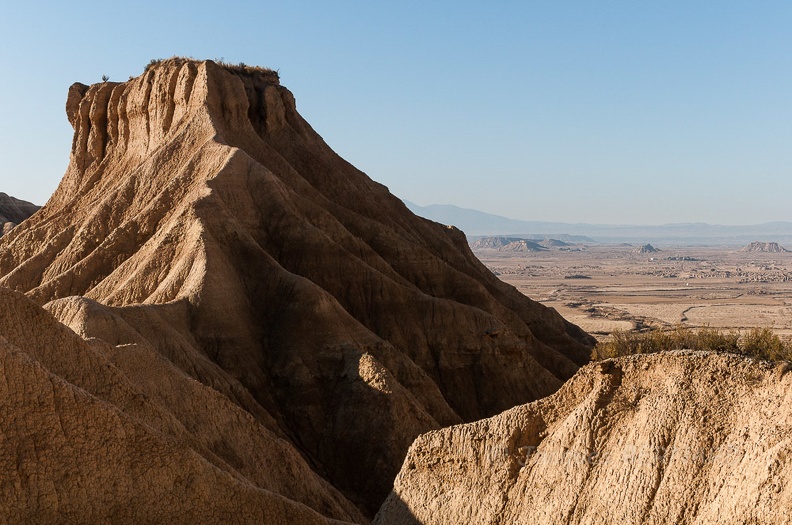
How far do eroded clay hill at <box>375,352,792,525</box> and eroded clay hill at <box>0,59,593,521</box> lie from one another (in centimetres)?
618

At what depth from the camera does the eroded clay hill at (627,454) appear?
1666 centimetres

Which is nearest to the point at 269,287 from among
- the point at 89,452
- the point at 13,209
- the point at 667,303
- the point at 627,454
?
the point at 89,452

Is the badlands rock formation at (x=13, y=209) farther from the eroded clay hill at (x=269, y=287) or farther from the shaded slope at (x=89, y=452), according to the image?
the shaded slope at (x=89, y=452)

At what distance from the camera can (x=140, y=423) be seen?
2064 centimetres

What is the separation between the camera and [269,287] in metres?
41.3

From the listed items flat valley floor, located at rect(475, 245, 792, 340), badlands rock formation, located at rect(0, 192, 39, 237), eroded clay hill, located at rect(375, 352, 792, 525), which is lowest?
flat valley floor, located at rect(475, 245, 792, 340)

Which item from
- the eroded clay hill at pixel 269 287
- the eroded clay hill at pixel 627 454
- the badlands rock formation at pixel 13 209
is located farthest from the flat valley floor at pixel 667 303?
the eroded clay hill at pixel 627 454

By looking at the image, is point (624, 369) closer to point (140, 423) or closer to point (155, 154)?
point (140, 423)

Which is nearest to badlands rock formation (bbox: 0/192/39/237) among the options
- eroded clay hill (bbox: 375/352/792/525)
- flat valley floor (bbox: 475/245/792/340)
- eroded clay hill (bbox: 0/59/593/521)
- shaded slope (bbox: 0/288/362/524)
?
eroded clay hill (bbox: 0/59/593/521)

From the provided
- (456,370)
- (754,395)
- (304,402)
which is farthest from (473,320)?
(754,395)

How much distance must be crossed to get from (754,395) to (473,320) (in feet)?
91.8

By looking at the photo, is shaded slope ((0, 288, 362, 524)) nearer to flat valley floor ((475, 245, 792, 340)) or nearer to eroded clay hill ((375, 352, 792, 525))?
eroded clay hill ((375, 352, 792, 525))

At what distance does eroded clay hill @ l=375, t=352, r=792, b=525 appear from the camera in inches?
656

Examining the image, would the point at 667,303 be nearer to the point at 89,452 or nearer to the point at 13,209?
the point at 13,209
